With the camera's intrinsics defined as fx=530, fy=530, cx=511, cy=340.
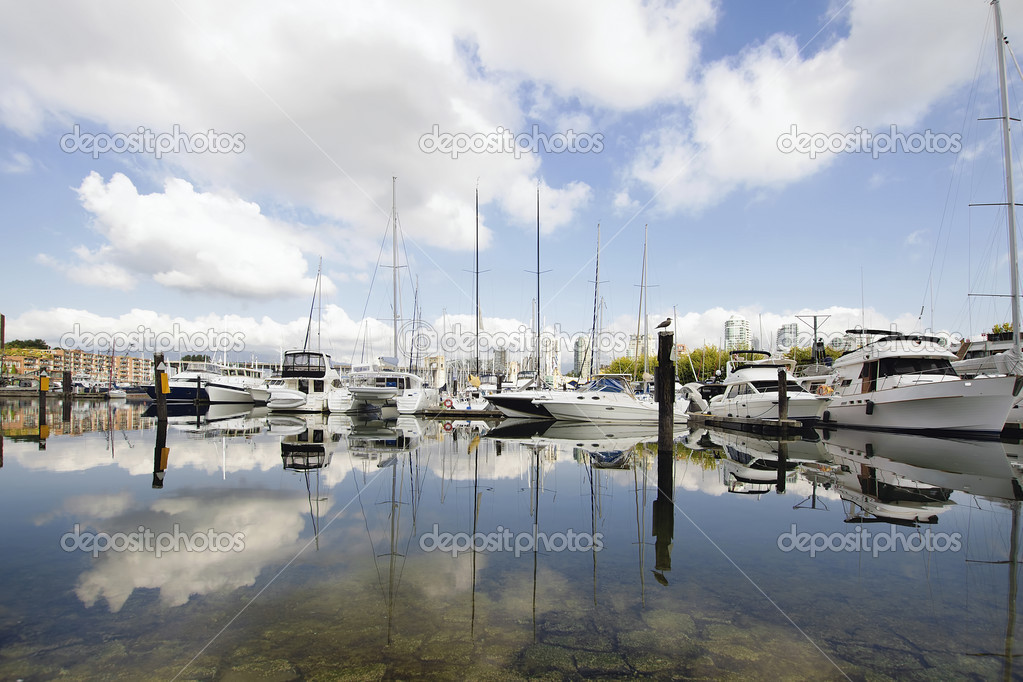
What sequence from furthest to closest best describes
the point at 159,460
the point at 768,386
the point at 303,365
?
the point at 303,365 < the point at 768,386 < the point at 159,460

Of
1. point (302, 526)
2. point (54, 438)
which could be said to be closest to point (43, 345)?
point (54, 438)

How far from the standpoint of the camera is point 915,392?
21656 millimetres

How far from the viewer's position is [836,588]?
5.85m

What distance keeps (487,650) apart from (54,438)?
22.9 m

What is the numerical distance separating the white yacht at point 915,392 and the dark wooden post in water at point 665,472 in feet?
44.8

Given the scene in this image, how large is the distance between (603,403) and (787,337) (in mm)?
77313

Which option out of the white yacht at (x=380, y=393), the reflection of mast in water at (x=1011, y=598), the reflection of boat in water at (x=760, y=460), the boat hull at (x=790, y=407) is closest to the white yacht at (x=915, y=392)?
the boat hull at (x=790, y=407)

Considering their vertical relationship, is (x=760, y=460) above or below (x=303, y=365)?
below

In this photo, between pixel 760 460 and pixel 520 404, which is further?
pixel 520 404

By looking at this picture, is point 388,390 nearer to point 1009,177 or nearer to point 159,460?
point 159,460

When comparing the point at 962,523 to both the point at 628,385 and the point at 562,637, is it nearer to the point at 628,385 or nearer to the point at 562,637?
the point at 562,637

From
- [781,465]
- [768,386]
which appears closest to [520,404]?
[768,386]

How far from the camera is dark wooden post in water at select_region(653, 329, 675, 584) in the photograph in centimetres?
710

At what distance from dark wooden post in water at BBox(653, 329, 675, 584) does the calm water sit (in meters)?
0.08
